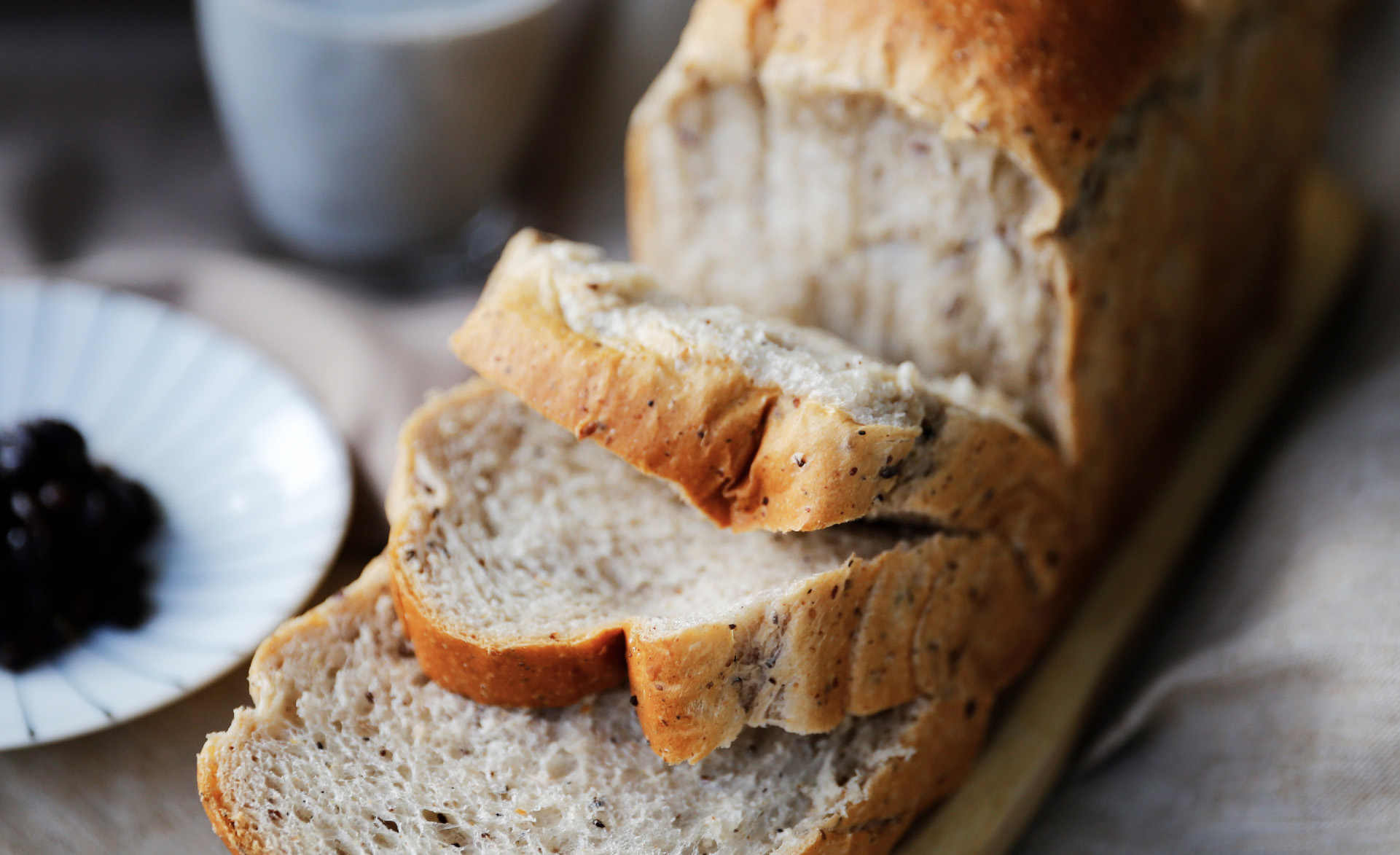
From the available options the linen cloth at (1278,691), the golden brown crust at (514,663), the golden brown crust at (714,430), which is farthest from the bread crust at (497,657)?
the linen cloth at (1278,691)

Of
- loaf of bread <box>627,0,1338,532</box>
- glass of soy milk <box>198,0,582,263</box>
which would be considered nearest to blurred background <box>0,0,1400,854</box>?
glass of soy milk <box>198,0,582,263</box>

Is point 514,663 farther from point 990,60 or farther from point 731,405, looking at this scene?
point 990,60

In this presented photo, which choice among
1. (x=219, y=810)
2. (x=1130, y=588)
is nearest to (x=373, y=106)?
(x=219, y=810)

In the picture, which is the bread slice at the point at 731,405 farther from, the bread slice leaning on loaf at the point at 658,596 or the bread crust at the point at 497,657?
the bread crust at the point at 497,657

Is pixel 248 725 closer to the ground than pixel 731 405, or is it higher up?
closer to the ground

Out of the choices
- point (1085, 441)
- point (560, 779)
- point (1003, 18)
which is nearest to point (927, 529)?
point (1085, 441)

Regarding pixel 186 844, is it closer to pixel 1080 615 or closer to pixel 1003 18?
pixel 1080 615

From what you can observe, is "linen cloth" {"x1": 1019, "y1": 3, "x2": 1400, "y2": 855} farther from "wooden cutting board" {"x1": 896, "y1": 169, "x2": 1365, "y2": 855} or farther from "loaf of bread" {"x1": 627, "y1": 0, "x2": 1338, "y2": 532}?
"loaf of bread" {"x1": 627, "y1": 0, "x2": 1338, "y2": 532}
